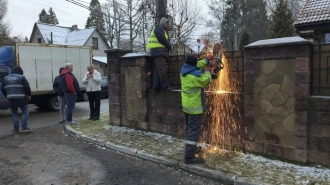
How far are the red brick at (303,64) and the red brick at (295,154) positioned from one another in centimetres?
133

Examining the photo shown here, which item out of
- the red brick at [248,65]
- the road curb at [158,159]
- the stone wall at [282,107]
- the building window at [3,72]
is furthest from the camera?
the building window at [3,72]

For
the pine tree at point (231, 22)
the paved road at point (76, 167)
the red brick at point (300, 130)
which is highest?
the pine tree at point (231, 22)

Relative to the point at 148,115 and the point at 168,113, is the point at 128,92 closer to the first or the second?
the point at 148,115

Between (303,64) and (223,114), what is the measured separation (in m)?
1.77

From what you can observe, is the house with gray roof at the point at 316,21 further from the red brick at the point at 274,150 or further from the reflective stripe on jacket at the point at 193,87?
the reflective stripe on jacket at the point at 193,87

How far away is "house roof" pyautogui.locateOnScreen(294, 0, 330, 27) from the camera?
12.9 m

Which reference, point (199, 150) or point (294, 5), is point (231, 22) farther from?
point (199, 150)

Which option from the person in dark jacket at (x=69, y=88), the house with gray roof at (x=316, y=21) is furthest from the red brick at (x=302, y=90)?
the house with gray roof at (x=316, y=21)

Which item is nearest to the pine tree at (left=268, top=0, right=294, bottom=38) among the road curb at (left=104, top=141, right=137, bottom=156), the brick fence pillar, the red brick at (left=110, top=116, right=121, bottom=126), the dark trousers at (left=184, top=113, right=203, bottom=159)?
the brick fence pillar

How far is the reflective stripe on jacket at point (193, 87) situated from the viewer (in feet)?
15.6

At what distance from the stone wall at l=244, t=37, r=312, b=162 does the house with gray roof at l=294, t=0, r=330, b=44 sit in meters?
9.34

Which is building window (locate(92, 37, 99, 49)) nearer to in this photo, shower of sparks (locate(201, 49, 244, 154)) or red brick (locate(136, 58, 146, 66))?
red brick (locate(136, 58, 146, 66))

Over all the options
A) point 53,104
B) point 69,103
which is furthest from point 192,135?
point 53,104

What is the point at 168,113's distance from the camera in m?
6.70
